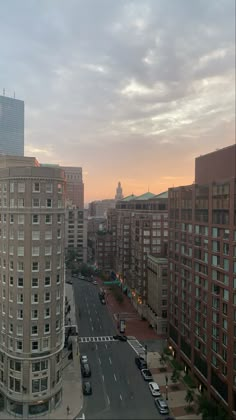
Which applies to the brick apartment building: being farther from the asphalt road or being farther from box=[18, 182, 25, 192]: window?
box=[18, 182, 25, 192]: window

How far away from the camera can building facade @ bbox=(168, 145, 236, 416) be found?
147 feet

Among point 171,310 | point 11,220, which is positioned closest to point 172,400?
point 171,310

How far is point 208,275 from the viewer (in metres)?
51.7

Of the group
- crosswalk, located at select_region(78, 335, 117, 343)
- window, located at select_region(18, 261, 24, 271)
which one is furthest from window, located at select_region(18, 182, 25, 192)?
crosswalk, located at select_region(78, 335, 117, 343)

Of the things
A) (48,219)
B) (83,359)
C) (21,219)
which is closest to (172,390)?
(83,359)

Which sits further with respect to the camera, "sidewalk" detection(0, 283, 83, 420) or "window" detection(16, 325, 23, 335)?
"window" detection(16, 325, 23, 335)

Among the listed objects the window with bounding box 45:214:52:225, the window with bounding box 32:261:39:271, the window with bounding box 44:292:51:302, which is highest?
the window with bounding box 45:214:52:225

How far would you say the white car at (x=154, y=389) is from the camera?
169 feet

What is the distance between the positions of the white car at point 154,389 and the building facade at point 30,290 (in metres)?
14.6

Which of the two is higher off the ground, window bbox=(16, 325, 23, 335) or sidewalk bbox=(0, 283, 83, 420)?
window bbox=(16, 325, 23, 335)

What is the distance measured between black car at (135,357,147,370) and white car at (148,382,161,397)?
671cm

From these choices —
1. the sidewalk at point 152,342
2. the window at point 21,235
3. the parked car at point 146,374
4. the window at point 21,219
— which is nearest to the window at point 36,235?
the window at point 21,235

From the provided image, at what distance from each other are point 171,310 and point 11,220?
3884 cm

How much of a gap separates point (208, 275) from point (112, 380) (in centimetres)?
2477
